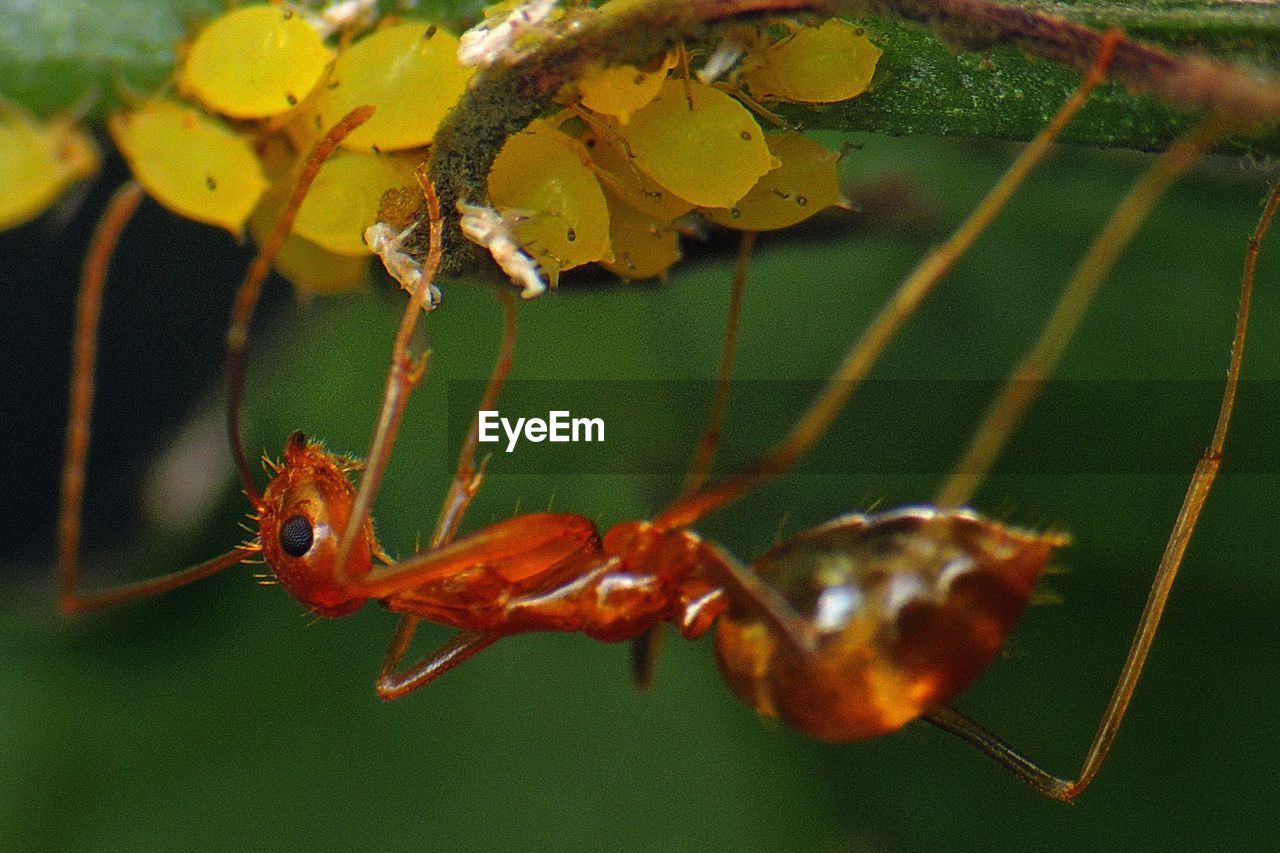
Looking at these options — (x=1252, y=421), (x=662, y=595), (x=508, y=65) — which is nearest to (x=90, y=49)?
(x=508, y=65)

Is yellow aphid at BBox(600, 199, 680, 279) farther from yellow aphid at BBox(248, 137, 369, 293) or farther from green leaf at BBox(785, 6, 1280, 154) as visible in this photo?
yellow aphid at BBox(248, 137, 369, 293)

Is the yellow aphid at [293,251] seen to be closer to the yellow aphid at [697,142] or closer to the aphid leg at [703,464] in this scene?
the yellow aphid at [697,142]

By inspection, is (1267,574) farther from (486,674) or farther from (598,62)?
(598,62)

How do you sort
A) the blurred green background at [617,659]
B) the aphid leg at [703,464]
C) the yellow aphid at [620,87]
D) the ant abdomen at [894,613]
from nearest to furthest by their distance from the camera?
the yellow aphid at [620,87] < the ant abdomen at [894,613] < the aphid leg at [703,464] < the blurred green background at [617,659]

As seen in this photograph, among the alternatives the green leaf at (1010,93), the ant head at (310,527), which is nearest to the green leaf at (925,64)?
the green leaf at (1010,93)

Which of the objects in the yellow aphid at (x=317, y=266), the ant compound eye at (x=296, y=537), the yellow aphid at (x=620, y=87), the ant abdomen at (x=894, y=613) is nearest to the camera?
the yellow aphid at (x=620, y=87)

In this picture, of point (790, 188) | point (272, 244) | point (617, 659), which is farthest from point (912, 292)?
point (617, 659)
